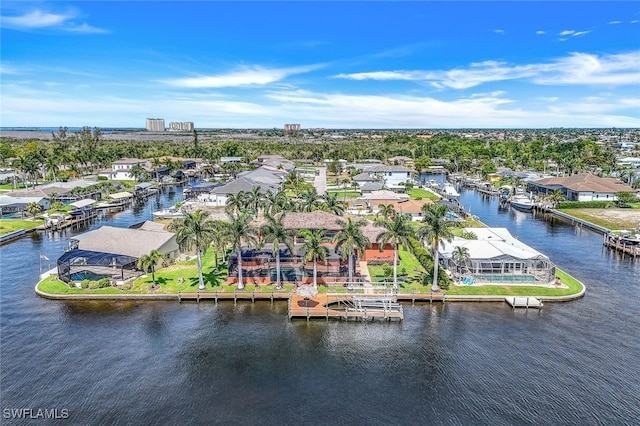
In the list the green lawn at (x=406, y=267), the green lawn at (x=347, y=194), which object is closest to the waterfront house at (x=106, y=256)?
the green lawn at (x=406, y=267)

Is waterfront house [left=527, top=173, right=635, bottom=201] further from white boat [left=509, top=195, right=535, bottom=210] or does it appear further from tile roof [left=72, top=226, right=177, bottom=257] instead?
tile roof [left=72, top=226, right=177, bottom=257]

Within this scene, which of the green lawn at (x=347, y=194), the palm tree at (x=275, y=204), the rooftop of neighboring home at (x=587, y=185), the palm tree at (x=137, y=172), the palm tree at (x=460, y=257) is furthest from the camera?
the palm tree at (x=137, y=172)

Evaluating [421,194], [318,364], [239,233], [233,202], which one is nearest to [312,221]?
[239,233]

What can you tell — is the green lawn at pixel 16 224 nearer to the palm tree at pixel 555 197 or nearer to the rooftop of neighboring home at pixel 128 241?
the rooftop of neighboring home at pixel 128 241

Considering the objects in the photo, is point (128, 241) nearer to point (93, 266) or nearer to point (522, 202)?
point (93, 266)

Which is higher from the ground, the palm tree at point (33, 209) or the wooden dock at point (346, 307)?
the palm tree at point (33, 209)
